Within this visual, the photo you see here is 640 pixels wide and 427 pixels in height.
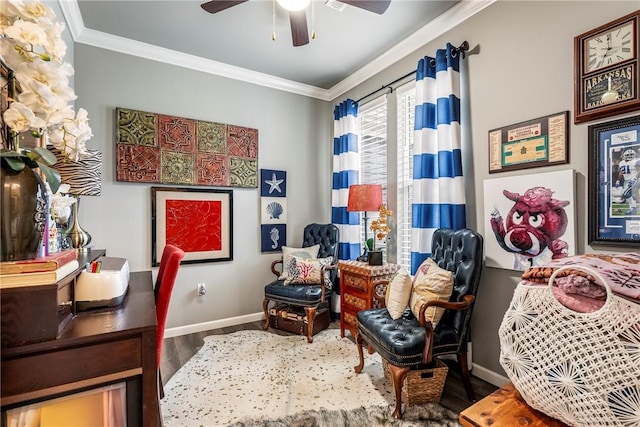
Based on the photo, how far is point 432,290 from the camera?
2055mm

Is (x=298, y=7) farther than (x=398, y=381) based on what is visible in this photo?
Yes

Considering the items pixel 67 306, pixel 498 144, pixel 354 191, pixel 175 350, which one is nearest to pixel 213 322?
pixel 175 350

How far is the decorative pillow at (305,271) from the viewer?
3.32 meters

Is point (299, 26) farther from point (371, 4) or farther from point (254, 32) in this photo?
point (254, 32)

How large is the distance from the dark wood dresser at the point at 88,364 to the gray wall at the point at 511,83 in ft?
7.50

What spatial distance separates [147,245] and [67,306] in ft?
7.16

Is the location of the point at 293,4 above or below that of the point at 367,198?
above

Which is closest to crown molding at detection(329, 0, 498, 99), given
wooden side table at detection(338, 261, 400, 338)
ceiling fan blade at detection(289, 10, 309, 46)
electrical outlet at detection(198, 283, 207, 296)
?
ceiling fan blade at detection(289, 10, 309, 46)

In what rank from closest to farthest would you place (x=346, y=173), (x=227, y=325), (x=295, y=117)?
(x=227, y=325)
(x=346, y=173)
(x=295, y=117)

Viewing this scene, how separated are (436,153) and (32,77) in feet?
8.48

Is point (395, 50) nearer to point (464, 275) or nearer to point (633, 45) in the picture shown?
point (633, 45)

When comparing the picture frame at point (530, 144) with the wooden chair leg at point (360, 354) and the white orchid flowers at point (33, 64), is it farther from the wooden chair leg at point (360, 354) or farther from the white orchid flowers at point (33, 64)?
the white orchid flowers at point (33, 64)

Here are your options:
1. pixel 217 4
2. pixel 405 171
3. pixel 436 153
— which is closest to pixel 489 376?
pixel 436 153

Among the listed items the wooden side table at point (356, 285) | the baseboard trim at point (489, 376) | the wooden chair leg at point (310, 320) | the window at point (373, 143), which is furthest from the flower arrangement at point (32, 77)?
the window at point (373, 143)
